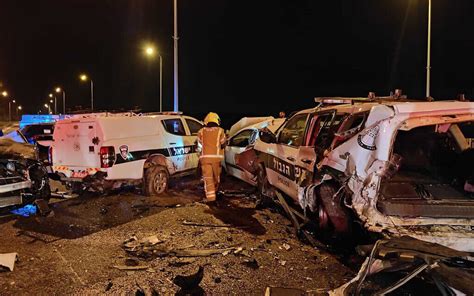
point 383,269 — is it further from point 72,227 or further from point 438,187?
point 72,227

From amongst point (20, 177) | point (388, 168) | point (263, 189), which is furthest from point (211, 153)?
point (388, 168)

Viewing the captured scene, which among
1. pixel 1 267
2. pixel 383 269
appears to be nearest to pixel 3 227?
pixel 1 267

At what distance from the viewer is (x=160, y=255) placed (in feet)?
19.0

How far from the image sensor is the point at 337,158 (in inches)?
205

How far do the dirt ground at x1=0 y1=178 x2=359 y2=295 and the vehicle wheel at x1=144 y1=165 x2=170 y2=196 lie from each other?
680 millimetres

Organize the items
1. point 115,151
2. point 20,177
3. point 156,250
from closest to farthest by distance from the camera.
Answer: point 156,250, point 20,177, point 115,151

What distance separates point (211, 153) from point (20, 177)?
356 centimetres

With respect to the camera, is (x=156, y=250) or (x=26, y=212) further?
(x=26, y=212)

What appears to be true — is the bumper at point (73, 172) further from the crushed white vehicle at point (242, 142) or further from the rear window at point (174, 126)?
the crushed white vehicle at point (242, 142)

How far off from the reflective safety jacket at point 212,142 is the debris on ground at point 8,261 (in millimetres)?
4350

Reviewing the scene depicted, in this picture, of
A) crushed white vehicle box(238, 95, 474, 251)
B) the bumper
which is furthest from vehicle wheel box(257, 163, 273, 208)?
the bumper

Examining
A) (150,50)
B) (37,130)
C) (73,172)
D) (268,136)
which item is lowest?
(73,172)

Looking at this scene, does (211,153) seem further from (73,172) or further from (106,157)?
(73,172)

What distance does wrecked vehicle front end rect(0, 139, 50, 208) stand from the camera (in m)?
7.24
